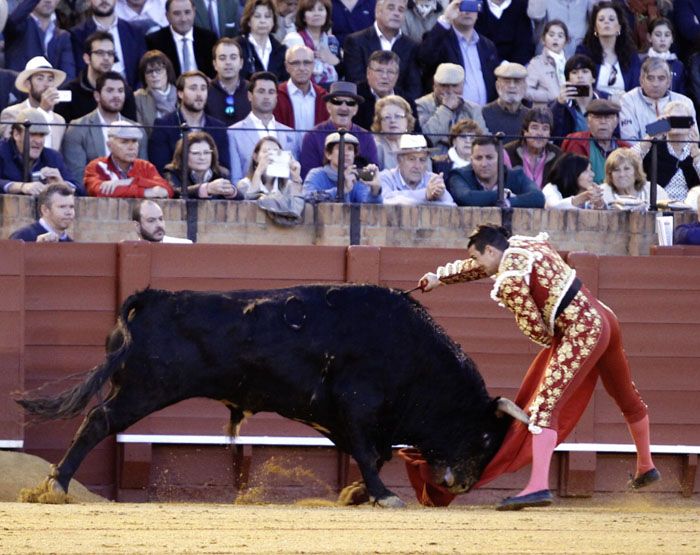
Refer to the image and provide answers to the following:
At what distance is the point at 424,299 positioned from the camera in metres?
10.3

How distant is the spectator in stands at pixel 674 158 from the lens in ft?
38.2

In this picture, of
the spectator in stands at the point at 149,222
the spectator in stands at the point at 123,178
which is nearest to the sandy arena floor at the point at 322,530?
the spectator in stands at the point at 149,222

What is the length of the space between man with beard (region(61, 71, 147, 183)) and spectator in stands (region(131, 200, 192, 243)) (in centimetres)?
56

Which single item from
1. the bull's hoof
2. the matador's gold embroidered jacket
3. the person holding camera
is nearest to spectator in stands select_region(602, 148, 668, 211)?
the person holding camera

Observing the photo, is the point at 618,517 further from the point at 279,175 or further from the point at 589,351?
the point at 279,175

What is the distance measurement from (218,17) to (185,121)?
4.20ft

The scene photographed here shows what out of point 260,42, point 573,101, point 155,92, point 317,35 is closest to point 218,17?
point 260,42

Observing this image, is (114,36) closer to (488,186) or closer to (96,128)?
(96,128)

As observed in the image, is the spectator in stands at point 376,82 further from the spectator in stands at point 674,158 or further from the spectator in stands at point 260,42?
the spectator in stands at point 674,158

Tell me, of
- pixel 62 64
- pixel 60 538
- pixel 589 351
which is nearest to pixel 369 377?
pixel 589 351

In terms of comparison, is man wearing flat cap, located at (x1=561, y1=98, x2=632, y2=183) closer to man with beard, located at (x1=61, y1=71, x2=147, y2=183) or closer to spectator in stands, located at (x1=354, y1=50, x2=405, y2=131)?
spectator in stands, located at (x1=354, y1=50, x2=405, y2=131)

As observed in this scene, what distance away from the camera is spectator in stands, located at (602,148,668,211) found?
11.1 metres

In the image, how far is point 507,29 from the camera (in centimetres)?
1248

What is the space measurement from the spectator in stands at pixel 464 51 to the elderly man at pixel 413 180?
102 centimetres
